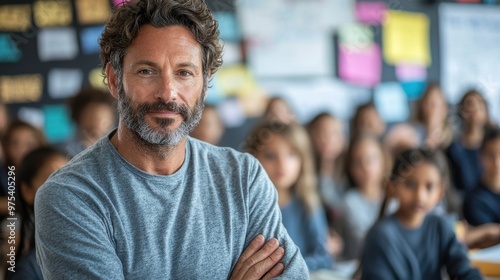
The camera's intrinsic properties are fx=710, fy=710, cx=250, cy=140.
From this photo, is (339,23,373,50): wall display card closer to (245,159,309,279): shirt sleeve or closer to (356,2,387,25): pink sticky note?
(356,2,387,25): pink sticky note

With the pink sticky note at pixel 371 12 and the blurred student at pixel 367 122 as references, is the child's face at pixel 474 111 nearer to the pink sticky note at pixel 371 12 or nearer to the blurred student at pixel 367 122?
the blurred student at pixel 367 122

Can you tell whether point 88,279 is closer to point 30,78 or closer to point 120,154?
point 120,154

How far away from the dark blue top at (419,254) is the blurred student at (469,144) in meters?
0.55

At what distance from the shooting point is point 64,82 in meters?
2.27

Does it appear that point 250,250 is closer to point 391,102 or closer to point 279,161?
point 279,161

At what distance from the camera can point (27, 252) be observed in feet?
6.47

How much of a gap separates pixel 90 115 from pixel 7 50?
32 cm

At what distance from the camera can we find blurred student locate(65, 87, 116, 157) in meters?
2.23

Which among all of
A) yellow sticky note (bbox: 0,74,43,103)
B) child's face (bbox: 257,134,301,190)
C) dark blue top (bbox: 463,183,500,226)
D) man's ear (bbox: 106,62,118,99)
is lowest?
dark blue top (bbox: 463,183,500,226)

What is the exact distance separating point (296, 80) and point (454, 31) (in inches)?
28.8

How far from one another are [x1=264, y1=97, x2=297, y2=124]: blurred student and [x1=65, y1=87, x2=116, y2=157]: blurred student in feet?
2.10

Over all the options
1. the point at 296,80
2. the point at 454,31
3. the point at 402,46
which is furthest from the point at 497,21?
the point at 296,80

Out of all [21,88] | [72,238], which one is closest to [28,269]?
[21,88]

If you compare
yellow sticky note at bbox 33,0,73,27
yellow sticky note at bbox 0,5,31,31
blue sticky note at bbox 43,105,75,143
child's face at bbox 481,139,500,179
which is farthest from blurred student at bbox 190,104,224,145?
child's face at bbox 481,139,500,179
